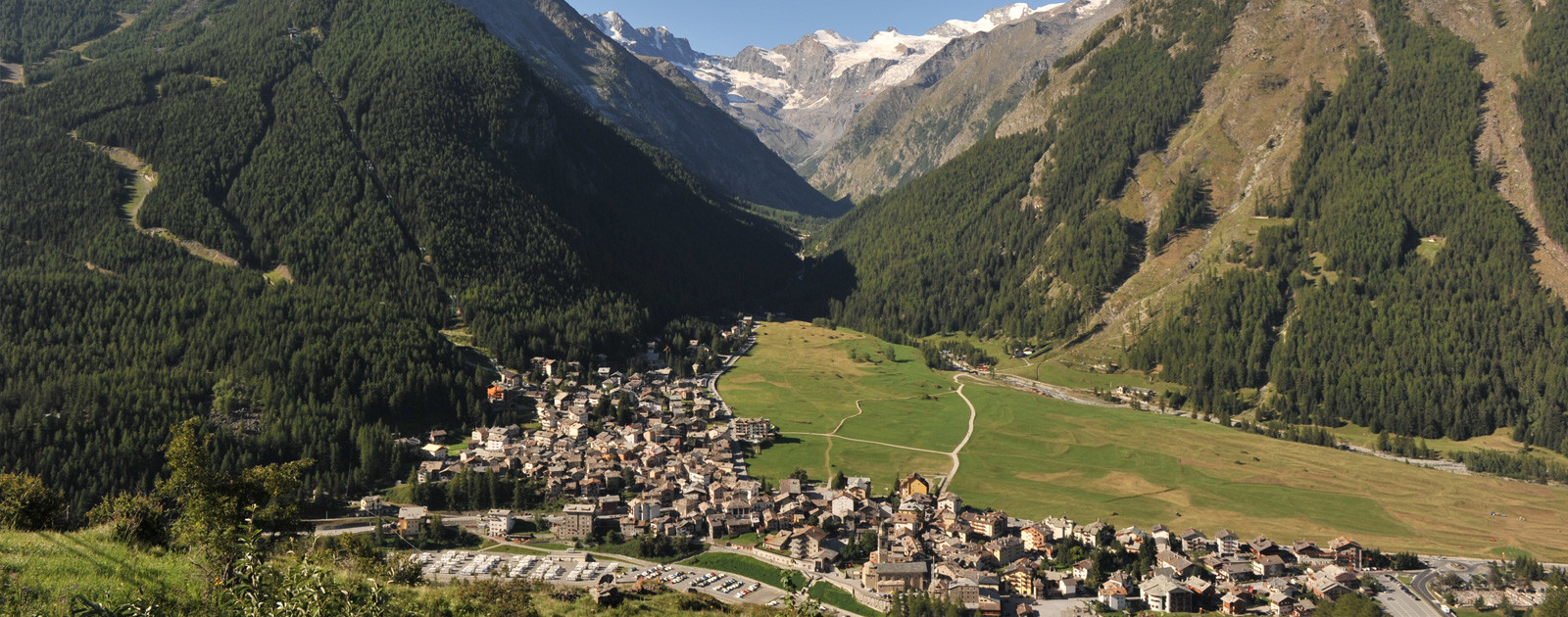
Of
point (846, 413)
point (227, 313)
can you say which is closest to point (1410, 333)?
point (846, 413)

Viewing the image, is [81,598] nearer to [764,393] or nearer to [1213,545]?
[1213,545]

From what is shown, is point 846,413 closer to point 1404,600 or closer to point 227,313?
point 1404,600

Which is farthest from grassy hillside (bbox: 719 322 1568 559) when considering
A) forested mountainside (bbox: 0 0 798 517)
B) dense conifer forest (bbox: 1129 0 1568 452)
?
forested mountainside (bbox: 0 0 798 517)

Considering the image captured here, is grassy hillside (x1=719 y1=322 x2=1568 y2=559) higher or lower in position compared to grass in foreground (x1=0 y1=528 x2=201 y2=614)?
lower

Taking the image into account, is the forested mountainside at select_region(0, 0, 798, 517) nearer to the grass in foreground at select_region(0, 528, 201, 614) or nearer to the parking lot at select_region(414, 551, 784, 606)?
the parking lot at select_region(414, 551, 784, 606)

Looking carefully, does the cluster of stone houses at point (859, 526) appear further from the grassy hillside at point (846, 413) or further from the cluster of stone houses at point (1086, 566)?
the grassy hillside at point (846, 413)

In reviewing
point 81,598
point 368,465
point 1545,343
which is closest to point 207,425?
point 368,465

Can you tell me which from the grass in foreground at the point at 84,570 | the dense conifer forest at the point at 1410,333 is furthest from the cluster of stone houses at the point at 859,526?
the dense conifer forest at the point at 1410,333
